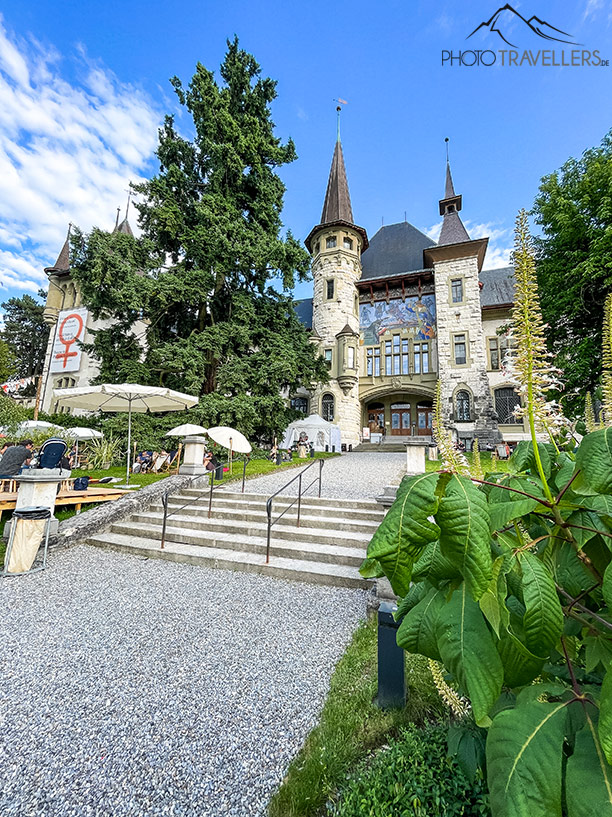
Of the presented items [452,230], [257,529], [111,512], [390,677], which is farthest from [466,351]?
[390,677]

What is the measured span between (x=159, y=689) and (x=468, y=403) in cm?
2373

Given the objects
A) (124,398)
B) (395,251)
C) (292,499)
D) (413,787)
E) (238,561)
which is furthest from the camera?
(395,251)

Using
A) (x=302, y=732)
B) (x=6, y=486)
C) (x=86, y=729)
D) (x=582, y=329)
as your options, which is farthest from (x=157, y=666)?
(x=582, y=329)

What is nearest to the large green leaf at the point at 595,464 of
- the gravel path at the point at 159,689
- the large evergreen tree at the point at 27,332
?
the gravel path at the point at 159,689

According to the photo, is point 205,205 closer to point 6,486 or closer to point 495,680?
point 6,486

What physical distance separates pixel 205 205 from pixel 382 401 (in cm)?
1896

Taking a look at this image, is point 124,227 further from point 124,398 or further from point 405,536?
point 405,536

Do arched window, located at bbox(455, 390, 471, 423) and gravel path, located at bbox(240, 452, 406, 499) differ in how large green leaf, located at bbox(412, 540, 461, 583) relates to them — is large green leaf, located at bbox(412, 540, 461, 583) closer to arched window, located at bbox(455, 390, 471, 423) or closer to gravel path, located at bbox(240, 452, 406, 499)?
gravel path, located at bbox(240, 452, 406, 499)

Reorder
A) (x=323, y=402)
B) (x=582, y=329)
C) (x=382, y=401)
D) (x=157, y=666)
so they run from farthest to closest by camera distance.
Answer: (x=382, y=401) < (x=323, y=402) < (x=582, y=329) < (x=157, y=666)

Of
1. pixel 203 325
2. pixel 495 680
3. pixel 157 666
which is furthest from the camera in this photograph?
pixel 203 325

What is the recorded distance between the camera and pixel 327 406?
83.6 feet

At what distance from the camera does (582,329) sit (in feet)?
42.2

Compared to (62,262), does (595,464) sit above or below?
below

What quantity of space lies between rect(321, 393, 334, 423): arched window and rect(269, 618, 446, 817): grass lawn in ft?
73.1
